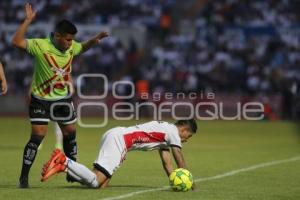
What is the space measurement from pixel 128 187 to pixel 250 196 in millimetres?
1869

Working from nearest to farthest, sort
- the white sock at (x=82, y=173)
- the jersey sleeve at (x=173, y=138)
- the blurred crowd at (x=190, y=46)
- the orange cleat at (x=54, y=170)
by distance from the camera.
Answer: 1. the orange cleat at (x=54, y=170)
2. the white sock at (x=82, y=173)
3. the jersey sleeve at (x=173, y=138)
4. the blurred crowd at (x=190, y=46)

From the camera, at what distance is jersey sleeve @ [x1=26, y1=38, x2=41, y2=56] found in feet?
39.6

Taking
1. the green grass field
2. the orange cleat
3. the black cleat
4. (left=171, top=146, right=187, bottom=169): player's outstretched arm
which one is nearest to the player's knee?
the green grass field

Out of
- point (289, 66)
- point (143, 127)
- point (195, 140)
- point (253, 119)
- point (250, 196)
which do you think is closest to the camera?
point (250, 196)

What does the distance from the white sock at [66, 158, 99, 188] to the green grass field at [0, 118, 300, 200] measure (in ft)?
0.43

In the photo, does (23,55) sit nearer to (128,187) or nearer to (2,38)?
(2,38)

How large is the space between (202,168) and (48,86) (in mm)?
4396

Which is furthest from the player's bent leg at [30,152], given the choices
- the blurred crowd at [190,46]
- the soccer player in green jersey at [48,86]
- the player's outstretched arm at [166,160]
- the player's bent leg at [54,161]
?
the blurred crowd at [190,46]

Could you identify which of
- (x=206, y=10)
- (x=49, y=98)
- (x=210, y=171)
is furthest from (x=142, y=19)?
(x=49, y=98)

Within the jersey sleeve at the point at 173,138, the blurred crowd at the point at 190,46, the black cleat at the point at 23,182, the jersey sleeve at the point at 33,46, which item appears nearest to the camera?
the jersey sleeve at the point at 173,138

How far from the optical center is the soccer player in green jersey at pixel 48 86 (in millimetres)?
12008

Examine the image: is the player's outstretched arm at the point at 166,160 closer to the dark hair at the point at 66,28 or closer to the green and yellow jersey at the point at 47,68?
the green and yellow jersey at the point at 47,68

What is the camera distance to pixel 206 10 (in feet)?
127

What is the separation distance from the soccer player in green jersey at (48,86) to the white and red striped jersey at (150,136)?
95 cm
